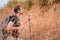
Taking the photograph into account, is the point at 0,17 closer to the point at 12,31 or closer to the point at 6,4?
the point at 6,4

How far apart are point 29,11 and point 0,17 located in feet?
4.05

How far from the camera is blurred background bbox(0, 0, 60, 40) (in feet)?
38.3

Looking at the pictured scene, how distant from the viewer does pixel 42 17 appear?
505 inches

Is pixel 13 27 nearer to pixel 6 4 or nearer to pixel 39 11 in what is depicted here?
pixel 39 11

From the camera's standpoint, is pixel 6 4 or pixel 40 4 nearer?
pixel 40 4

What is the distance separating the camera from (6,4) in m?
15.9

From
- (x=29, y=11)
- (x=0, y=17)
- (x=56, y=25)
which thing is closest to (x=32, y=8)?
(x=29, y=11)

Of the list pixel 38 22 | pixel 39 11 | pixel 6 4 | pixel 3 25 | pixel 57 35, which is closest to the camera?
pixel 3 25

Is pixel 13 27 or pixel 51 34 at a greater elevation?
pixel 13 27

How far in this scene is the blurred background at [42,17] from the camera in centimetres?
1166

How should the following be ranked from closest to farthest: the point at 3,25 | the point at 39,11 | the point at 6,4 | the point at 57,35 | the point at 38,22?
the point at 3,25 → the point at 57,35 → the point at 38,22 → the point at 39,11 → the point at 6,4

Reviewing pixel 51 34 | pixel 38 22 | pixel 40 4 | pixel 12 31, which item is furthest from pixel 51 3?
pixel 12 31

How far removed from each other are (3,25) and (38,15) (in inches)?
211

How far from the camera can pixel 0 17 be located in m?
13.9
